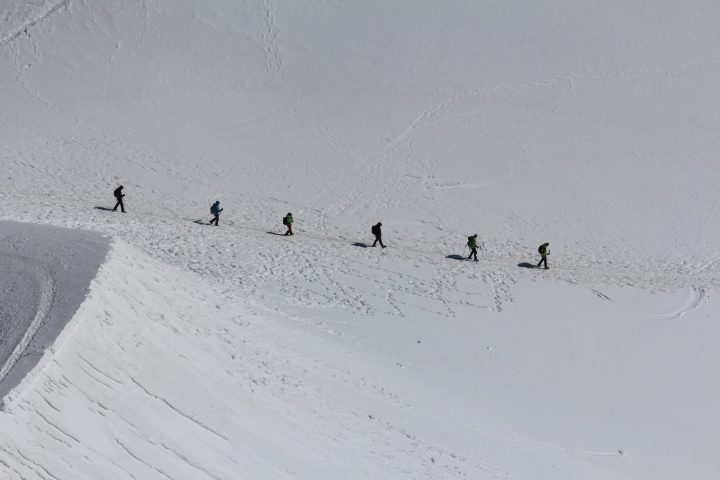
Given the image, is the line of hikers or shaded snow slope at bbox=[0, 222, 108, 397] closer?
shaded snow slope at bbox=[0, 222, 108, 397]

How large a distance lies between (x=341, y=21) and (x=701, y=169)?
15.7m

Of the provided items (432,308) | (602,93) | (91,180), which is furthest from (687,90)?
(91,180)

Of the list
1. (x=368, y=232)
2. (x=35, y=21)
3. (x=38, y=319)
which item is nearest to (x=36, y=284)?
(x=38, y=319)

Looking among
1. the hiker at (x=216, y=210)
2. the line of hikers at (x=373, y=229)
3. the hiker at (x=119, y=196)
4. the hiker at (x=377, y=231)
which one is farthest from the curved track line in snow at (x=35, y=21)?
the hiker at (x=377, y=231)

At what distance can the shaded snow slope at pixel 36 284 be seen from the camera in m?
12.5

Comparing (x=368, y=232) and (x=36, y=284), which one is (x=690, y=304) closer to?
(x=368, y=232)

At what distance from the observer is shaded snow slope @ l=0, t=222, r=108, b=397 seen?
1248 cm

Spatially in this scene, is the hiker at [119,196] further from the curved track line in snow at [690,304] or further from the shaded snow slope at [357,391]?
the curved track line in snow at [690,304]

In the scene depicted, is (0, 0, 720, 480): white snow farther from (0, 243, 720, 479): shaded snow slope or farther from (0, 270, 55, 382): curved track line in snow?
(0, 270, 55, 382): curved track line in snow

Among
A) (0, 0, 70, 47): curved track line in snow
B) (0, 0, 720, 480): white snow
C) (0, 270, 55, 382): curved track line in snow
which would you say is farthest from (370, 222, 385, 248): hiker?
(0, 0, 70, 47): curved track line in snow

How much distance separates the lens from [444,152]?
34.7m

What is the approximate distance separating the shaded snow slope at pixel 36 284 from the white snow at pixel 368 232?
0.28 metres

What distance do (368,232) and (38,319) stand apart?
53.5 feet

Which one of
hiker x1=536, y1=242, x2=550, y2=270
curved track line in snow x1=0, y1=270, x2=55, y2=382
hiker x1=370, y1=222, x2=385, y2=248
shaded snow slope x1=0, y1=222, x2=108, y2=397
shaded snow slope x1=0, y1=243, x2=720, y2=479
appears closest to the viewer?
curved track line in snow x1=0, y1=270, x2=55, y2=382
